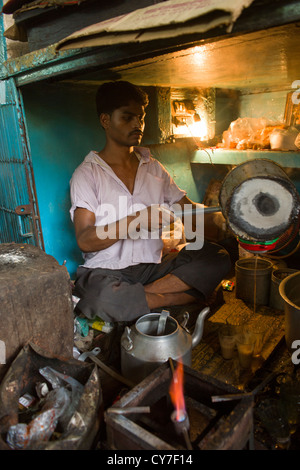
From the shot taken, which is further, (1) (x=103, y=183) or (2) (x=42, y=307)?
(1) (x=103, y=183)

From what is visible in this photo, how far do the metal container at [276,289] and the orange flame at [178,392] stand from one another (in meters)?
2.10

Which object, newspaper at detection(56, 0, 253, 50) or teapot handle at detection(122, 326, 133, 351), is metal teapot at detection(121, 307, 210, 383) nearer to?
teapot handle at detection(122, 326, 133, 351)

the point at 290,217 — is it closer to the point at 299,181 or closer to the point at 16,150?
the point at 16,150

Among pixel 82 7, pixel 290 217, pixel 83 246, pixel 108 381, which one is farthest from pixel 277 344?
pixel 82 7

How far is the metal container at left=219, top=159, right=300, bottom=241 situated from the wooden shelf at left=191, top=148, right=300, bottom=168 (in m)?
1.99

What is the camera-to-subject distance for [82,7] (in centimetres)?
227

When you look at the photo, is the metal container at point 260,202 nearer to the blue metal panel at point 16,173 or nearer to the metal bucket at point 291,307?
the metal bucket at point 291,307

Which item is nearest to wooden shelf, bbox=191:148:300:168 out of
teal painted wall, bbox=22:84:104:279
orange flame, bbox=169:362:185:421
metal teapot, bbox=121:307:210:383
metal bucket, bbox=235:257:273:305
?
metal bucket, bbox=235:257:273:305

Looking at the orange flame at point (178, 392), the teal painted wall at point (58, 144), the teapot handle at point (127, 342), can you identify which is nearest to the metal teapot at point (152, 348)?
the teapot handle at point (127, 342)

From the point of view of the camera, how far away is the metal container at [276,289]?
353 cm
